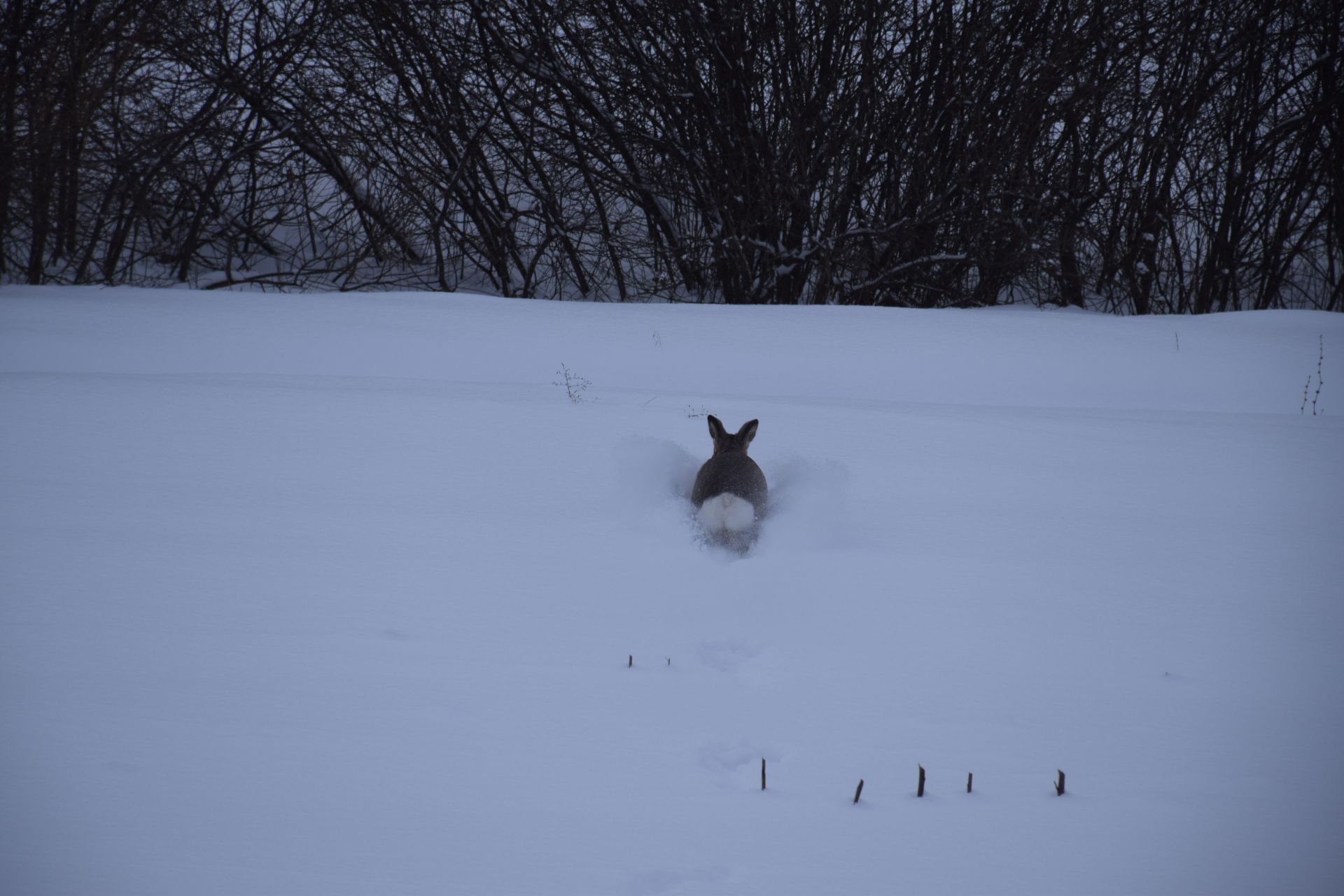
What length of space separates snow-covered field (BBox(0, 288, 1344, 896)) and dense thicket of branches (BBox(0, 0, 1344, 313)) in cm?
595

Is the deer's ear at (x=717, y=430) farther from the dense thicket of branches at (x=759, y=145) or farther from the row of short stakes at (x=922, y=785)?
the dense thicket of branches at (x=759, y=145)

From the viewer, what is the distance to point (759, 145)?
11594mm

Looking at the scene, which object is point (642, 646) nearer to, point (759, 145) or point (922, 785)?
point (922, 785)

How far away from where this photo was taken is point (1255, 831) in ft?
7.81

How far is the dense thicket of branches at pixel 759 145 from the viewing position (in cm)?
1120

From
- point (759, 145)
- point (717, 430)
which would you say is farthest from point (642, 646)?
point (759, 145)

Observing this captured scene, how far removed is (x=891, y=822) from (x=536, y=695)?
113 centimetres

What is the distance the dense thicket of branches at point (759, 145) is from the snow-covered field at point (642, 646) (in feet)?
19.5

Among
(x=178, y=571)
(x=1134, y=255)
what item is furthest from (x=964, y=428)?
(x=1134, y=255)

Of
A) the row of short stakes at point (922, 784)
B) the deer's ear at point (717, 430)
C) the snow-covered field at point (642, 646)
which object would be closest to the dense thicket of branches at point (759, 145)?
the snow-covered field at point (642, 646)

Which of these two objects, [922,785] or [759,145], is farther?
[759,145]

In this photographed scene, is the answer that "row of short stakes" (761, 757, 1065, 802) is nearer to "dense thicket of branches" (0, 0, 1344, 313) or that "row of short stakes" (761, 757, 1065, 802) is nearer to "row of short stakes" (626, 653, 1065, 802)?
"row of short stakes" (626, 653, 1065, 802)

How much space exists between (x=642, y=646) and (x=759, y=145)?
31.8 ft

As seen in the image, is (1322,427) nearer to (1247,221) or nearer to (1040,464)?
(1040,464)
